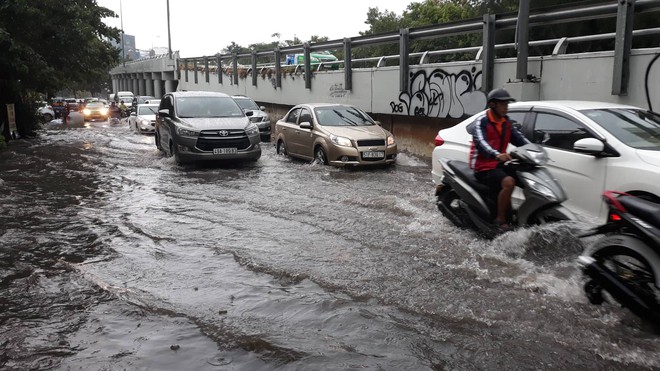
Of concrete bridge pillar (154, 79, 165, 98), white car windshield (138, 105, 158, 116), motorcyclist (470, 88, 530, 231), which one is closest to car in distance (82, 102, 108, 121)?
white car windshield (138, 105, 158, 116)

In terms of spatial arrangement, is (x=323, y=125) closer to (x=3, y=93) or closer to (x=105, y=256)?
(x=105, y=256)

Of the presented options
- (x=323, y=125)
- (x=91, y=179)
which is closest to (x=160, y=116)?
(x=91, y=179)

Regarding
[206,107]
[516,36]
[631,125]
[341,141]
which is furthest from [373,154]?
[631,125]

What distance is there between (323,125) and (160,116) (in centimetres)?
490

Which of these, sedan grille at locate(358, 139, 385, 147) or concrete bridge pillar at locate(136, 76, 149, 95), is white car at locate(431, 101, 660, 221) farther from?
concrete bridge pillar at locate(136, 76, 149, 95)

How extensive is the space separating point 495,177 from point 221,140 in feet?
26.0

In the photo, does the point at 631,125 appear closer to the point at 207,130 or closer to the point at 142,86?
the point at 207,130

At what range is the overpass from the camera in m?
9.34

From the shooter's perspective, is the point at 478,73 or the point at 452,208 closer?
the point at 452,208

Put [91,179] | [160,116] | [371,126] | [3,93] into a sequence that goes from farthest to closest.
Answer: [3,93] → [160,116] → [371,126] → [91,179]

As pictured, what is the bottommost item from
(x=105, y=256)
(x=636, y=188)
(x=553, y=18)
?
(x=105, y=256)

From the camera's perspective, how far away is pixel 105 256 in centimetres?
619

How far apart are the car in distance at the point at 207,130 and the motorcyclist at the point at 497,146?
7.57m

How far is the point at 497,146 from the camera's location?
19.4 ft
